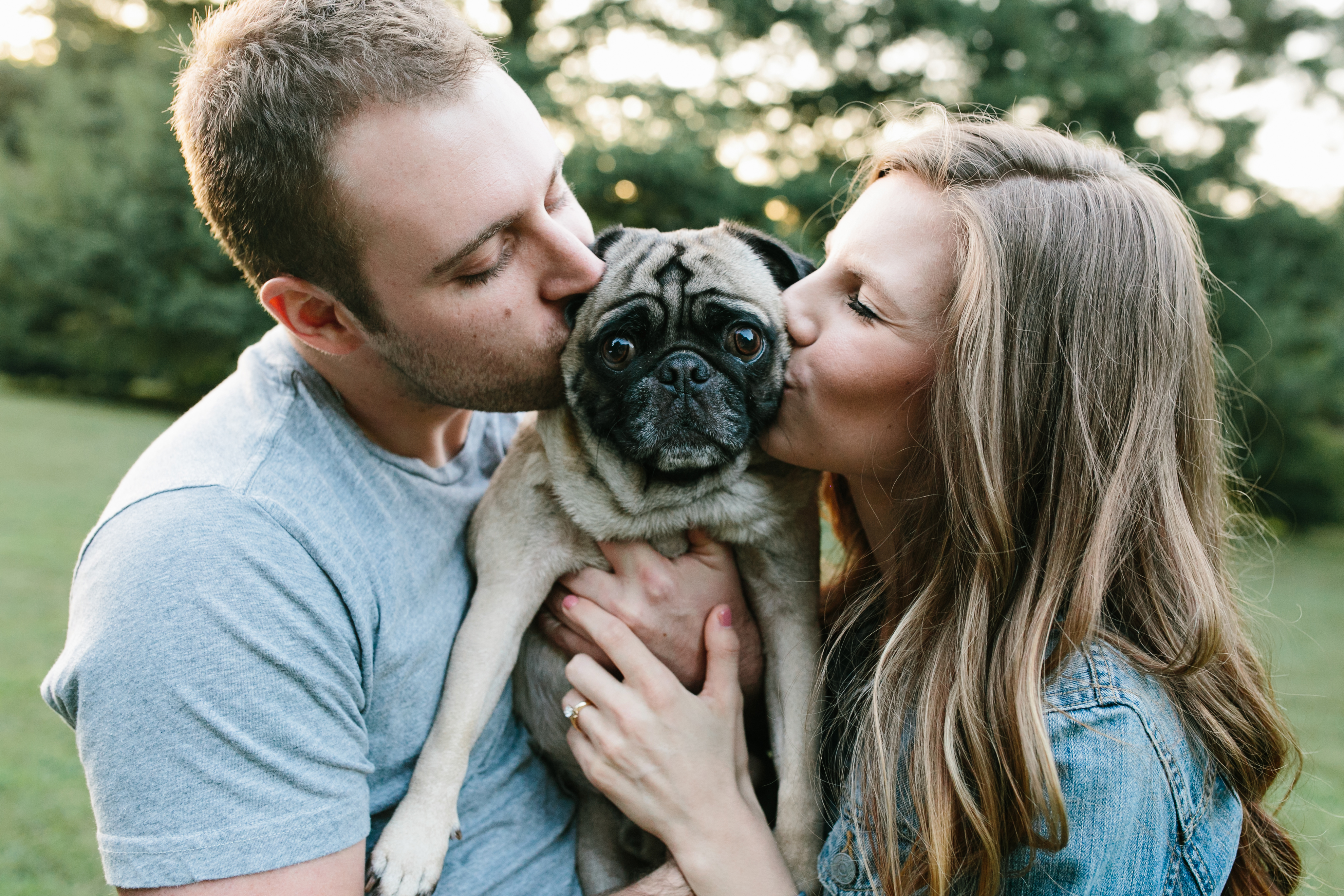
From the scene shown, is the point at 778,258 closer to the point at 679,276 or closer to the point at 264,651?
the point at 679,276

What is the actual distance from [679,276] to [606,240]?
32 centimetres

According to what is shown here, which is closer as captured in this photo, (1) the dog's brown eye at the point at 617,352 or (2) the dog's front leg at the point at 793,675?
(2) the dog's front leg at the point at 793,675

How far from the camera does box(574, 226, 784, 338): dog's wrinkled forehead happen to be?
2.52 meters

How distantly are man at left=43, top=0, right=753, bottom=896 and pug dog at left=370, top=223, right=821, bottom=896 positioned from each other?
0.29 feet

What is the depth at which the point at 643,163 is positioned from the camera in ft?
37.8

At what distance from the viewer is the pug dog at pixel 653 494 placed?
7.77ft

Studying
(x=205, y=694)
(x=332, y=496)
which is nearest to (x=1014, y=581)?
(x=332, y=496)

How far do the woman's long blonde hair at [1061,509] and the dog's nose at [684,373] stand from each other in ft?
2.02

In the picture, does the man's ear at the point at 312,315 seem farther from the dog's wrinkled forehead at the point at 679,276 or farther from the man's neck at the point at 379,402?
the dog's wrinkled forehead at the point at 679,276

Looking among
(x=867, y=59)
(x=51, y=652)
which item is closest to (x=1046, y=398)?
(x=51, y=652)

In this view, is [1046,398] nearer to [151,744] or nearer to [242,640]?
[242,640]

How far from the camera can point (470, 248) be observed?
207cm

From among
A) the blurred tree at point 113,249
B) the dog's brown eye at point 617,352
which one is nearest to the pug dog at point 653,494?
the dog's brown eye at point 617,352

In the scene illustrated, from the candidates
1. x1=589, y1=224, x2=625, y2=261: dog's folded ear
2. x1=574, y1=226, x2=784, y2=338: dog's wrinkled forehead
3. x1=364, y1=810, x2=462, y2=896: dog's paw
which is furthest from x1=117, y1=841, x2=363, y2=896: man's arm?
x1=589, y1=224, x2=625, y2=261: dog's folded ear
